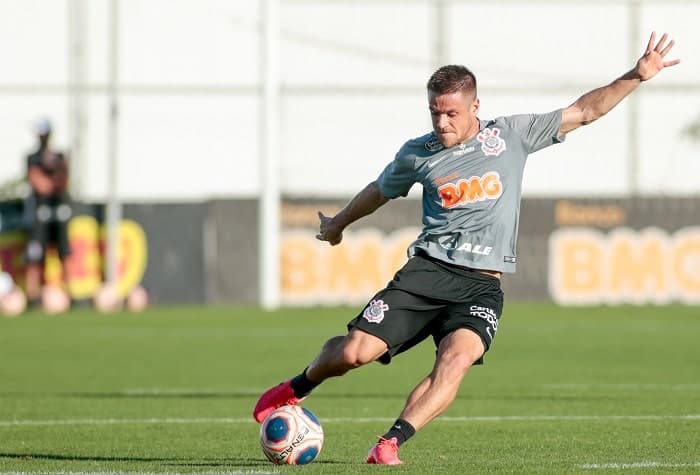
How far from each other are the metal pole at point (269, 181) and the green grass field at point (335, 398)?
2751 millimetres

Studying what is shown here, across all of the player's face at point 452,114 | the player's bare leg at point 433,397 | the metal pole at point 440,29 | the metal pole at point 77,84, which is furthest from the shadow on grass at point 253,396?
the metal pole at point 440,29

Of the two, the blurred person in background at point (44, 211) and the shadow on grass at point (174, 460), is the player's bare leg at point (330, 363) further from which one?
the blurred person in background at point (44, 211)

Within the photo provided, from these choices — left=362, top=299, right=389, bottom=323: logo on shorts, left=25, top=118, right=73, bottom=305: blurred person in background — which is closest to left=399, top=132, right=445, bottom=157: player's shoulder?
left=362, top=299, right=389, bottom=323: logo on shorts

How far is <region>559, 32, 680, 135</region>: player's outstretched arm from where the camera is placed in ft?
27.8

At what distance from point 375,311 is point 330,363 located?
37 cm

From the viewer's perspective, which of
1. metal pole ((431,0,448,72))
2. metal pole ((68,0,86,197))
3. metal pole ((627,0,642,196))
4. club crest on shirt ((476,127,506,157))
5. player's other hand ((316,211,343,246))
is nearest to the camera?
club crest on shirt ((476,127,506,157))

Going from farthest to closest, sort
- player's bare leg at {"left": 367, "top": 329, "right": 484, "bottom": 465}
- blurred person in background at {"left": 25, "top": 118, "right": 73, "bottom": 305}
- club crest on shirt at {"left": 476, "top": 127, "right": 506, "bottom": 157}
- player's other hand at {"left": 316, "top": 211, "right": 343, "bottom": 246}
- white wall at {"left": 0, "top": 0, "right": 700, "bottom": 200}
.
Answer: white wall at {"left": 0, "top": 0, "right": 700, "bottom": 200} < blurred person in background at {"left": 25, "top": 118, "right": 73, "bottom": 305} < player's other hand at {"left": 316, "top": 211, "right": 343, "bottom": 246} < club crest on shirt at {"left": 476, "top": 127, "right": 506, "bottom": 157} < player's bare leg at {"left": 367, "top": 329, "right": 484, "bottom": 465}

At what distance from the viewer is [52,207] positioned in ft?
84.1

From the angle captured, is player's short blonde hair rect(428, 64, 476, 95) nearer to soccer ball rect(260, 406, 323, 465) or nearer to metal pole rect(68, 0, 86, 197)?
soccer ball rect(260, 406, 323, 465)

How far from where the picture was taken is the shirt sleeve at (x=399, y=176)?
8.51 metres

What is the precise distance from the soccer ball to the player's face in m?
1.64

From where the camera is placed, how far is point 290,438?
8227 millimetres

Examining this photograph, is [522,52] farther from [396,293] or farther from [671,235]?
[396,293]

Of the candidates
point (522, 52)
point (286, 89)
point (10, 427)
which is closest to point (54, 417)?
point (10, 427)
